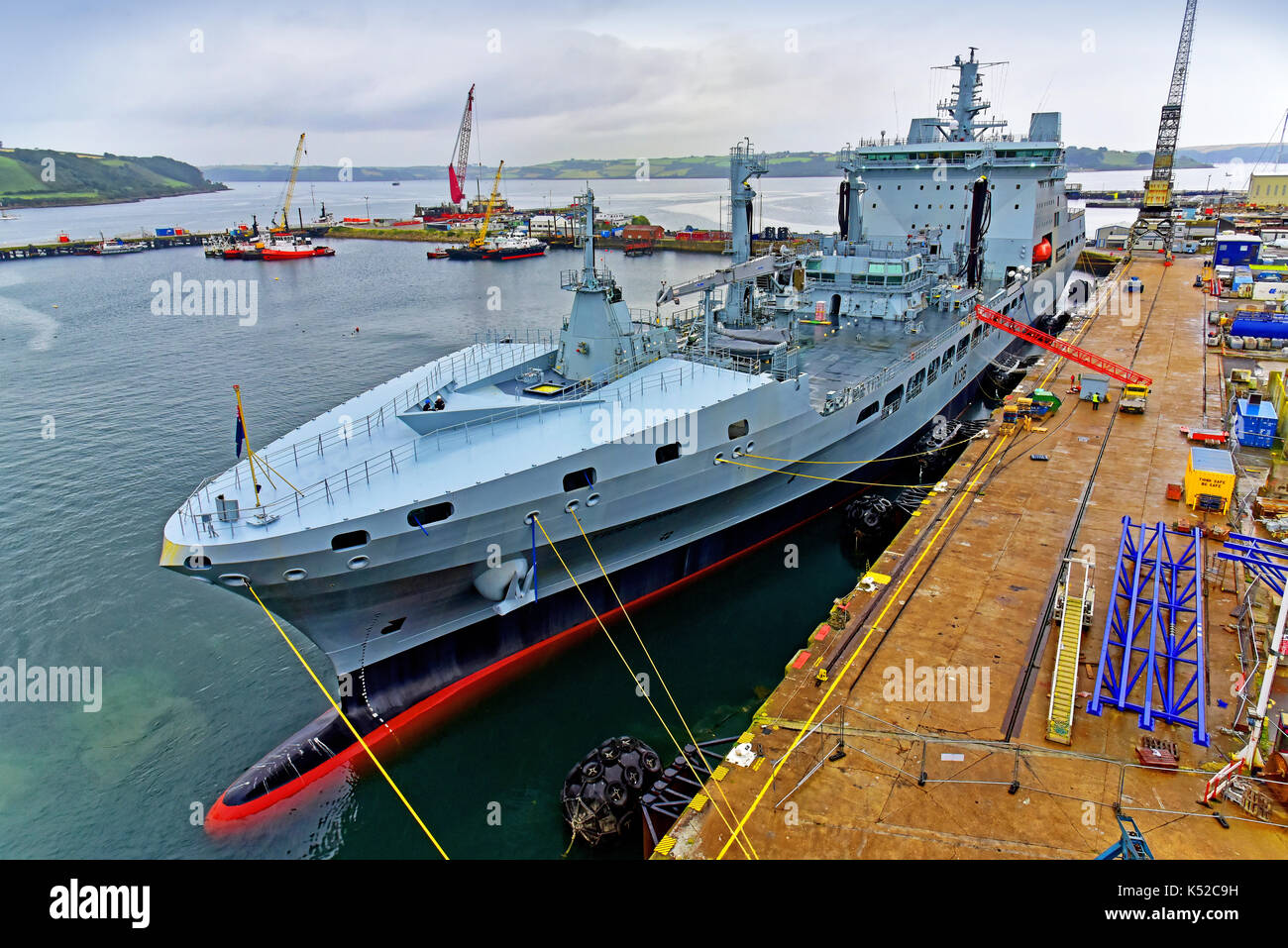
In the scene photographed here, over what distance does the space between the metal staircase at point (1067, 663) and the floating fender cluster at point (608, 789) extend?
688cm

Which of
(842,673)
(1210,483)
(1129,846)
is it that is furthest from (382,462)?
(1210,483)

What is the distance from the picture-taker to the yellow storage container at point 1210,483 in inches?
721

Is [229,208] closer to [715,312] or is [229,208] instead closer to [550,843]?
[715,312]

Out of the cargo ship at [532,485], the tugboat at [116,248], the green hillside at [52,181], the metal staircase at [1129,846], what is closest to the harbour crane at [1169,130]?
the cargo ship at [532,485]

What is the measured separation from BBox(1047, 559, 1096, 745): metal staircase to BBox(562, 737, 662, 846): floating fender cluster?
688 cm

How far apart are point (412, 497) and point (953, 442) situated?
21508 mm

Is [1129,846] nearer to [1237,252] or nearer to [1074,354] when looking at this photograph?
[1074,354]

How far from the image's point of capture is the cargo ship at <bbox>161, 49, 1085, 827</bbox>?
47.6 feet

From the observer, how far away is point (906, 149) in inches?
1438

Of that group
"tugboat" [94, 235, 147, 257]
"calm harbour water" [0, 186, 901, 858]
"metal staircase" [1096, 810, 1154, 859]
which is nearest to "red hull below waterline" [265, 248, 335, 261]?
"tugboat" [94, 235, 147, 257]

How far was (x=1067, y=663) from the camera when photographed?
12.6m

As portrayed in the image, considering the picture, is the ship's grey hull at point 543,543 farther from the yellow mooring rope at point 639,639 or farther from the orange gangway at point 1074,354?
the orange gangway at point 1074,354

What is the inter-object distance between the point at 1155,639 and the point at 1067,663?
2.00m
